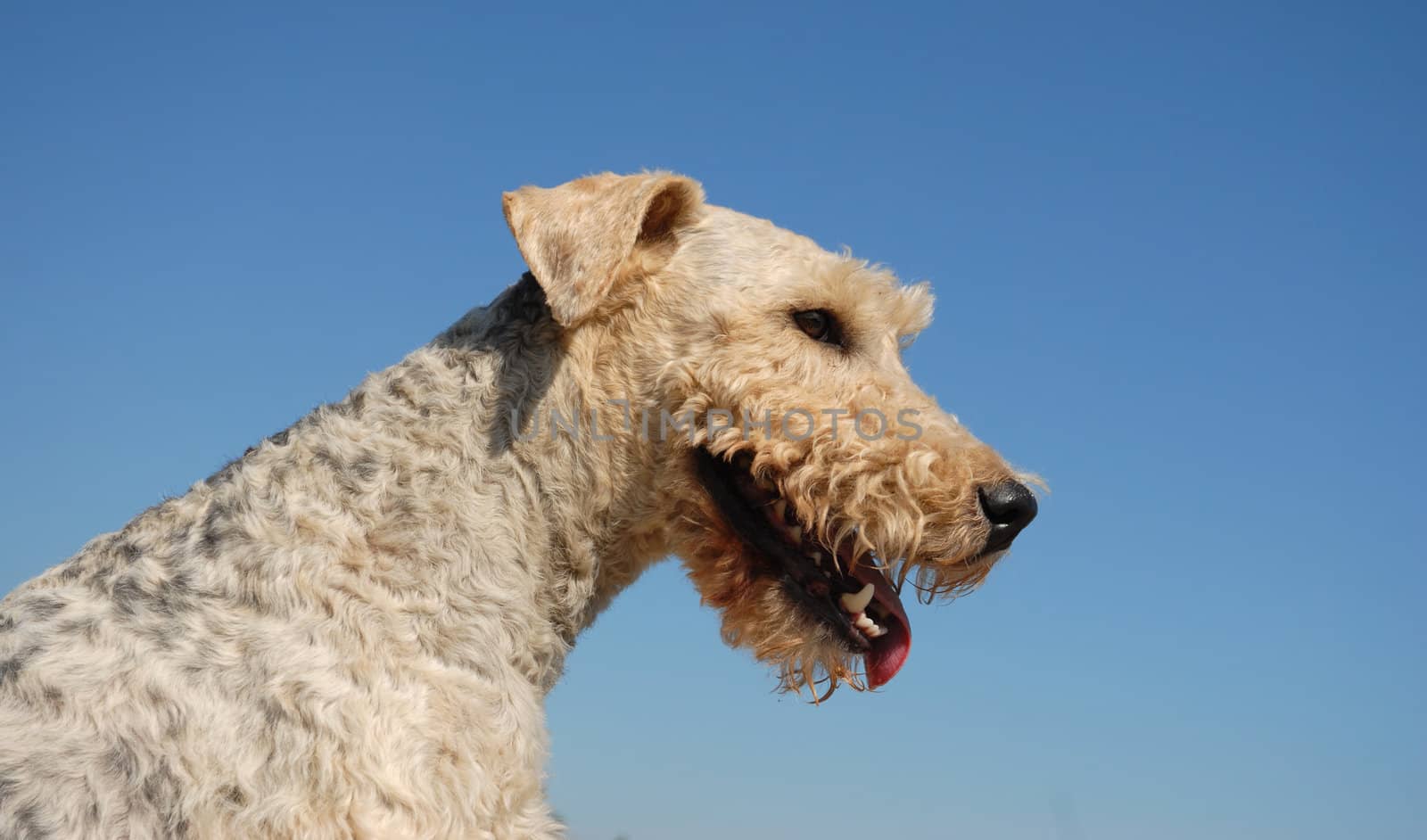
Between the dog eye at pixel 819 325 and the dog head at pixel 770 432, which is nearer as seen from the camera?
the dog head at pixel 770 432

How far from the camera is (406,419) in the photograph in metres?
4.02

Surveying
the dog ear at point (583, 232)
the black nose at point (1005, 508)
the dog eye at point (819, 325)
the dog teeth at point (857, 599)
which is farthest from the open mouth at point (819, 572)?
the dog ear at point (583, 232)

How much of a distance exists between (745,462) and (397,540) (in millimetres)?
1466

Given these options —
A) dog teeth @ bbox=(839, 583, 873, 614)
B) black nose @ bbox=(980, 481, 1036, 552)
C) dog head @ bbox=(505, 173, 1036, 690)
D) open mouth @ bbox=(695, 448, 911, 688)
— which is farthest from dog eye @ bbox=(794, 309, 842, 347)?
dog teeth @ bbox=(839, 583, 873, 614)

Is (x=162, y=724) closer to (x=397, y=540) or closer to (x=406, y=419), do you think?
(x=397, y=540)

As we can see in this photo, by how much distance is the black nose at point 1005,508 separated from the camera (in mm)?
4301

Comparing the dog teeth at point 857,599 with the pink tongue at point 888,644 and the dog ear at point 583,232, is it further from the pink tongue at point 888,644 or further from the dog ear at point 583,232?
the dog ear at point 583,232

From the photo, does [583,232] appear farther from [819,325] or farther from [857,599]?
[857,599]

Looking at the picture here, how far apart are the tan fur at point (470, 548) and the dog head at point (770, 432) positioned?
0.01 metres

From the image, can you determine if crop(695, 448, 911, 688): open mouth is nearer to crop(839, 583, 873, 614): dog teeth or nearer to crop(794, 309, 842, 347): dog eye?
crop(839, 583, 873, 614): dog teeth

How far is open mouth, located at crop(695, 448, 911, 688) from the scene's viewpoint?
14.9 ft

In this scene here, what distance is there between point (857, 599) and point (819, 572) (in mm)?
197

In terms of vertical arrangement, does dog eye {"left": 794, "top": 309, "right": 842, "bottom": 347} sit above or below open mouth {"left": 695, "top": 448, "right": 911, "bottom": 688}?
above

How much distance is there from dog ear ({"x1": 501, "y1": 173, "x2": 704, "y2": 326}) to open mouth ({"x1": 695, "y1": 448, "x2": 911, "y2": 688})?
885 millimetres
